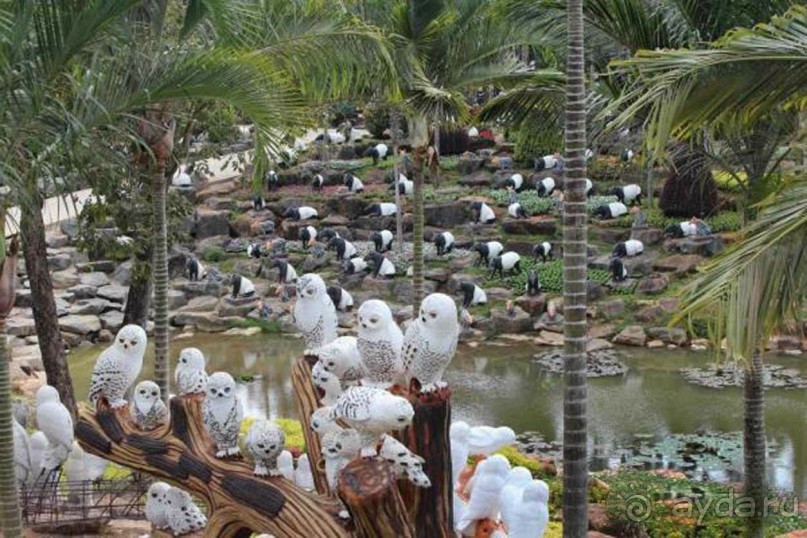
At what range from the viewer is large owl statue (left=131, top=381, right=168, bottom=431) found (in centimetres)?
807

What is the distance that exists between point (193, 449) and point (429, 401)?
181cm

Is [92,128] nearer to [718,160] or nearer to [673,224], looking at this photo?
[718,160]

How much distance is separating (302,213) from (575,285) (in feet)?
58.5

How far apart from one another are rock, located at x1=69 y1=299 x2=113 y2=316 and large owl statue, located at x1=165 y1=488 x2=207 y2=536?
13.7m

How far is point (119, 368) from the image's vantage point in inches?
325

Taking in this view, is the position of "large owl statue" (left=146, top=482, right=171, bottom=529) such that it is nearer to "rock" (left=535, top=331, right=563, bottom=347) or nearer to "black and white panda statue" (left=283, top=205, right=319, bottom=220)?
"rock" (left=535, top=331, right=563, bottom=347)

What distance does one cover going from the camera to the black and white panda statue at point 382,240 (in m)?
23.0

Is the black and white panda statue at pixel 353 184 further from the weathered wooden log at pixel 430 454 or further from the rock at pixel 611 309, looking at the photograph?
the weathered wooden log at pixel 430 454

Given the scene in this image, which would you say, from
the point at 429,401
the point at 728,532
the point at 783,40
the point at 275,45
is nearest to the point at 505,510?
the point at 429,401

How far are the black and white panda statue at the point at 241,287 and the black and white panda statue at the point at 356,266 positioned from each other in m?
1.80

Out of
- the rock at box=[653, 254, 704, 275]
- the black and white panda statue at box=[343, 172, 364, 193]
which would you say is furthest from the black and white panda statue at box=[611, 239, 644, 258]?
the black and white panda statue at box=[343, 172, 364, 193]

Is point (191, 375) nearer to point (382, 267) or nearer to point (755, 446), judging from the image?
point (755, 446)

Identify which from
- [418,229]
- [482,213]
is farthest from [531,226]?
[418,229]

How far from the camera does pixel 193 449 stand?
296 inches
